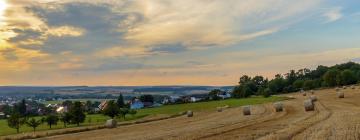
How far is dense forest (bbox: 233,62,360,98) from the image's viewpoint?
121 m

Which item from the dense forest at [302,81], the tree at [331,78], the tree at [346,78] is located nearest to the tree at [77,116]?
the dense forest at [302,81]

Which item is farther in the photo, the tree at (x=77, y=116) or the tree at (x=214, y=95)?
the tree at (x=214, y=95)

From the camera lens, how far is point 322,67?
7062 inches

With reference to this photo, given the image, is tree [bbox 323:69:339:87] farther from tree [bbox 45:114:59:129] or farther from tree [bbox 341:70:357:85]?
tree [bbox 45:114:59:129]

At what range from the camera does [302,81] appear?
489 ft

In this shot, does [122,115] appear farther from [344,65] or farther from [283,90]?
[344,65]

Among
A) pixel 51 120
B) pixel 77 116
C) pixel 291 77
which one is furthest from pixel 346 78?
pixel 51 120

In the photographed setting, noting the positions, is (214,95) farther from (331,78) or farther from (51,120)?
(51,120)

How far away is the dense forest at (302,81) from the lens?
397 ft

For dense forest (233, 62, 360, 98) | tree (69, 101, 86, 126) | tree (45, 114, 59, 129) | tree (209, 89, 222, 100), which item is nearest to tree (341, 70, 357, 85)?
dense forest (233, 62, 360, 98)

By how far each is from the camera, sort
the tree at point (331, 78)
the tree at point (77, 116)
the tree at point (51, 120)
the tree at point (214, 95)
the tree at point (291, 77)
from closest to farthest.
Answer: the tree at point (77, 116) → the tree at point (51, 120) → the tree at point (331, 78) → the tree at point (214, 95) → the tree at point (291, 77)

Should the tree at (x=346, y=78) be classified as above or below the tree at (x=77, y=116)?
above

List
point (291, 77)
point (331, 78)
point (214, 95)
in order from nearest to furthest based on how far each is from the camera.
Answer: point (331, 78) < point (214, 95) < point (291, 77)

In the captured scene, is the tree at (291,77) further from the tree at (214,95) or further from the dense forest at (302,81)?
the tree at (214,95)
